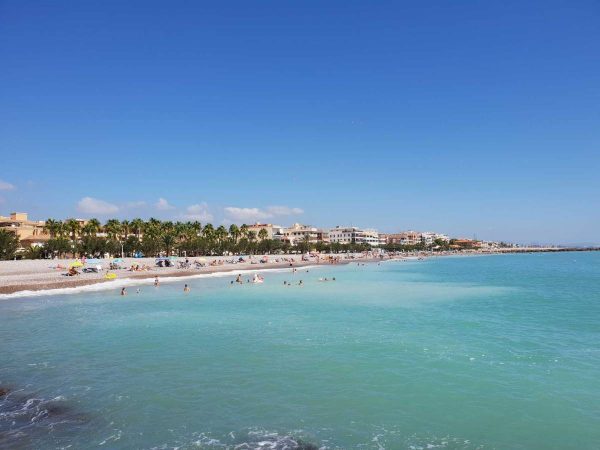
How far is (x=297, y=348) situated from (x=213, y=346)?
3.37m

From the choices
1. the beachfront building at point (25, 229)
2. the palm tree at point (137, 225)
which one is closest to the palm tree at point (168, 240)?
the palm tree at point (137, 225)

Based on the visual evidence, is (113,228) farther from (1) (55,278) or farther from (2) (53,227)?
(1) (55,278)

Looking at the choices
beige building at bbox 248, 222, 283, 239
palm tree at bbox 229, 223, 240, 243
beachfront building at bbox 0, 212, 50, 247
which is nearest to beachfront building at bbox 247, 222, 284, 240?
beige building at bbox 248, 222, 283, 239

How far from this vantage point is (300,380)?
495 inches

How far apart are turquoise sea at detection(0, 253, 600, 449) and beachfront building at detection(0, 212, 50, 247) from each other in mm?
63668

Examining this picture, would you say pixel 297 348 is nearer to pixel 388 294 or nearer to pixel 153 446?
pixel 153 446

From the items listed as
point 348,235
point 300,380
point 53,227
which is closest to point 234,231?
point 53,227

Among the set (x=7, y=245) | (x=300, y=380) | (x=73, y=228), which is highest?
(x=73, y=228)

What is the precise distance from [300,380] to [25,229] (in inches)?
3541

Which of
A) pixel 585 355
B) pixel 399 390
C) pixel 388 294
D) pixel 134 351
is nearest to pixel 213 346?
pixel 134 351

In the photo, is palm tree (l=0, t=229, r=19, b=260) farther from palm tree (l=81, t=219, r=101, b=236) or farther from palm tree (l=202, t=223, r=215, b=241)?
palm tree (l=202, t=223, r=215, b=241)

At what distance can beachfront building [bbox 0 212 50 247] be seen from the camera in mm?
79312

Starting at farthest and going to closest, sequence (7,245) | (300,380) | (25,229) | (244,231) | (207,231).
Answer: (244,231), (207,231), (25,229), (7,245), (300,380)

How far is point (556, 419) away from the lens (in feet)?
33.0
